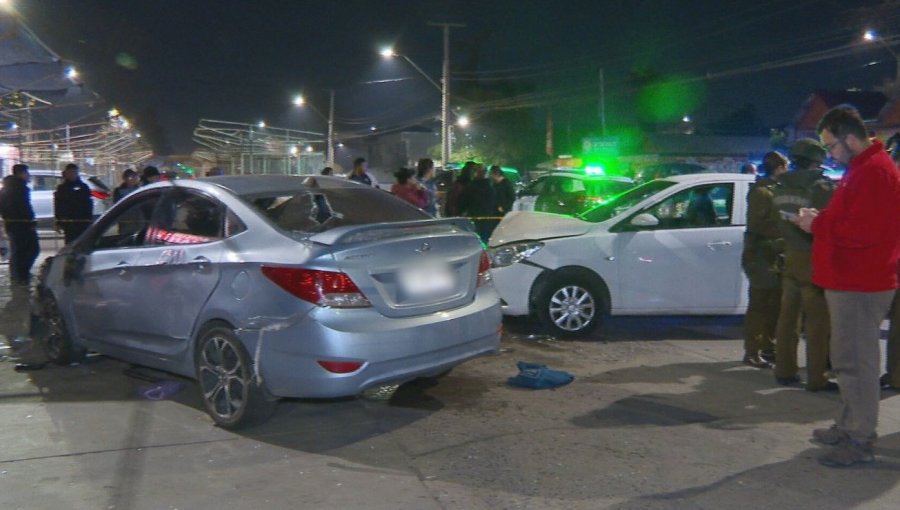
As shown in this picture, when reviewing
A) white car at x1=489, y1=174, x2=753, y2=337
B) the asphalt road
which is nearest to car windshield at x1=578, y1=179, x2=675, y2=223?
white car at x1=489, y1=174, x2=753, y2=337

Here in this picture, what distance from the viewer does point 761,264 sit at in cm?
718

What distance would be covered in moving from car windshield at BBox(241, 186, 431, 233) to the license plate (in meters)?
0.77

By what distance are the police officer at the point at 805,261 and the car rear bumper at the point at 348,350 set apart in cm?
263

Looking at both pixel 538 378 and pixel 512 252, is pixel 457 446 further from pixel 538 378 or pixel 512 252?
pixel 512 252

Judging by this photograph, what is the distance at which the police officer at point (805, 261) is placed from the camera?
6.27 meters

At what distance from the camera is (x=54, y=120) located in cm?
2828

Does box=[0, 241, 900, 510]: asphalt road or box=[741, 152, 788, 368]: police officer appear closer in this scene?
box=[0, 241, 900, 510]: asphalt road

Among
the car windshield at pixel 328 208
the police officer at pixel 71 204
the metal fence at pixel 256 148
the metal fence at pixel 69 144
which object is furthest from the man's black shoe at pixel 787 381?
the metal fence at pixel 256 148

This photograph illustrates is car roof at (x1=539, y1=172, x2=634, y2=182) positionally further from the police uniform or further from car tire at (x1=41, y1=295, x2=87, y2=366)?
car tire at (x1=41, y1=295, x2=87, y2=366)

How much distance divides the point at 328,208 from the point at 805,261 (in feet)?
11.2

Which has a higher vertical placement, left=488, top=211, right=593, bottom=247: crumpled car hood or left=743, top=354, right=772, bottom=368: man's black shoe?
left=488, top=211, right=593, bottom=247: crumpled car hood

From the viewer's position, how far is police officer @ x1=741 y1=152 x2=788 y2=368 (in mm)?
7113

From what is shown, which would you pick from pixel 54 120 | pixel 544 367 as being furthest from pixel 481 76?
pixel 544 367

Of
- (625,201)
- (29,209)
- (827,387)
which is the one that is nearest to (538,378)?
(827,387)
